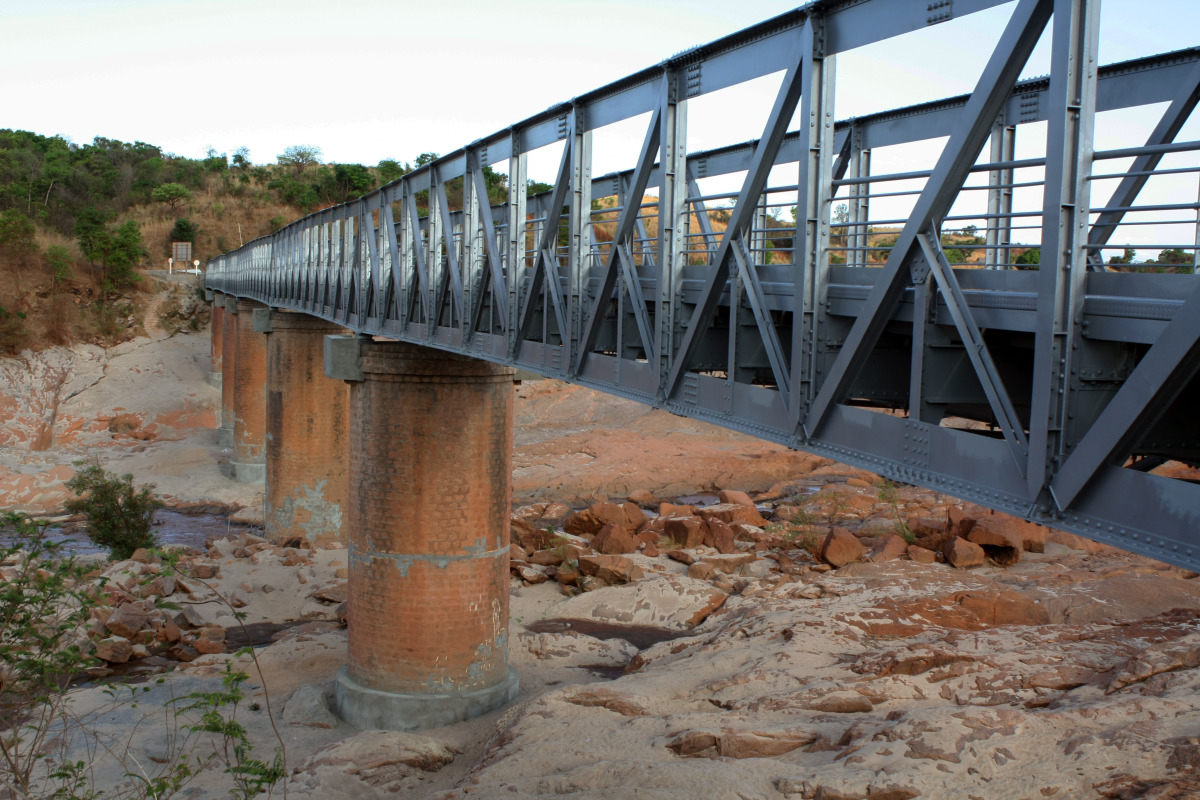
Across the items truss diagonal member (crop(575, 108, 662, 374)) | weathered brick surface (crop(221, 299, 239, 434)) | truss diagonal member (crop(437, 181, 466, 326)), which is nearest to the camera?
truss diagonal member (crop(575, 108, 662, 374))

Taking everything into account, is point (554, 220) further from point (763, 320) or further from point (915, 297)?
point (915, 297)

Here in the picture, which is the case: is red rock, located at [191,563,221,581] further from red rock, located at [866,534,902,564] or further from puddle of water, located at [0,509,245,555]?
red rock, located at [866,534,902,564]

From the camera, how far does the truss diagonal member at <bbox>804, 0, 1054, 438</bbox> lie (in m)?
4.90

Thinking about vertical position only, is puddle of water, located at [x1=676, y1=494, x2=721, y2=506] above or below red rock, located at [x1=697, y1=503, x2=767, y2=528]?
below

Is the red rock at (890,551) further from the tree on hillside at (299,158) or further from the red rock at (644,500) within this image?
the tree on hillside at (299,158)

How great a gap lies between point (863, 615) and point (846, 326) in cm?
1051

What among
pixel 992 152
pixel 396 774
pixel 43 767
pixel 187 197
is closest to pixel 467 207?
pixel 992 152

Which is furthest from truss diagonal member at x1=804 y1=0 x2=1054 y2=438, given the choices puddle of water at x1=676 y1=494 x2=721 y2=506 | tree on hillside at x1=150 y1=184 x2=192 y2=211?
tree on hillside at x1=150 y1=184 x2=192 y2=211

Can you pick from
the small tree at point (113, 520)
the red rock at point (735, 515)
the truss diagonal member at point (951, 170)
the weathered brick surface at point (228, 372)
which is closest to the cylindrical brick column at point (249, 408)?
the weathered brick surface at point (228, 372)

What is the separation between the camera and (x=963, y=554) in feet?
67.9

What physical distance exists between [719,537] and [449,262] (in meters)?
13.0

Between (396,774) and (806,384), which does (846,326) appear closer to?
(806,384)

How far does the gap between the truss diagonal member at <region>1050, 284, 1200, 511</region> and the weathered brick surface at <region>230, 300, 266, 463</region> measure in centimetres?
3487

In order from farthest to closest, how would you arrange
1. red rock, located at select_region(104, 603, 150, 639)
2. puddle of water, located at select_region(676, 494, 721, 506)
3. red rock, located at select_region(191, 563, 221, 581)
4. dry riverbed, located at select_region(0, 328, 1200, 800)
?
puddle of water, located at select_region(676, 494, 721, 506) → red rock, located at select_region(191, 563, 221, 581) → red rock, located at select_region(104, 603, 150, 639) → dry riverbed, located at select_region(0, 328, 1200, 800)
